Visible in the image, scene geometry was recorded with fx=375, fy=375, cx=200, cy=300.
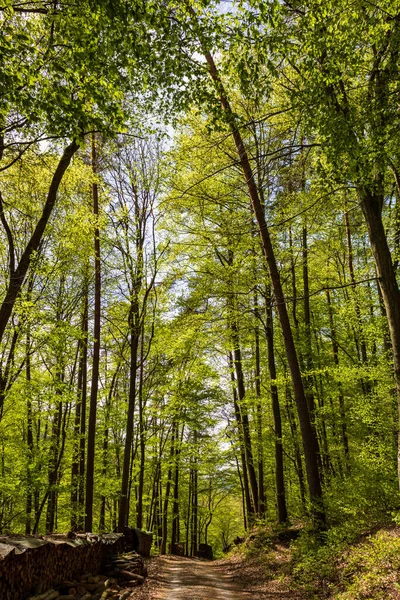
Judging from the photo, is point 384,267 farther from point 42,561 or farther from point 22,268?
point 42,561

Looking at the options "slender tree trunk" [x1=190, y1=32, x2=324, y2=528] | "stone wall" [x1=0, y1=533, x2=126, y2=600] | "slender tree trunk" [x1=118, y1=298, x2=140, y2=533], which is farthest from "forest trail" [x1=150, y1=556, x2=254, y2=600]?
"slender tree trunk" [x1=190, y1=32, x2=324, y2=528]

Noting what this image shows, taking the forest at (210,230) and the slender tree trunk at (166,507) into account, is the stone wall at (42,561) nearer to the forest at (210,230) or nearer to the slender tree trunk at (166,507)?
the forest at (210,230)

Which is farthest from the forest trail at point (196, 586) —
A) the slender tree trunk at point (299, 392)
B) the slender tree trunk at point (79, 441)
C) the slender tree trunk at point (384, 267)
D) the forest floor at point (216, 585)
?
the slender tree trunk at point (79, 441)

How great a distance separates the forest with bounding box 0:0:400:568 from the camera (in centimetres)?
557

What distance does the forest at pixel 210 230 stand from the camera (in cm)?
557

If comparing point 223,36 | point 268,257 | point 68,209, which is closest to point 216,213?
point 268,257

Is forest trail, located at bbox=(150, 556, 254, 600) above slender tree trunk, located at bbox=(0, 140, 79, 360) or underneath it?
underneath

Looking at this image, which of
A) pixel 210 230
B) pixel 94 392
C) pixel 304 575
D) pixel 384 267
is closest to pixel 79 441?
pixel 94 392

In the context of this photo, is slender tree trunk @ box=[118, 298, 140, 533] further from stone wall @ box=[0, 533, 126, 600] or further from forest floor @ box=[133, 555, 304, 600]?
stone wall @ box=[0, 533, 126, 600]

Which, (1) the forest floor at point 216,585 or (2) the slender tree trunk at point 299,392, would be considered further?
(2) the slender tree trunk at point 299,392

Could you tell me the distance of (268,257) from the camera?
11047mm

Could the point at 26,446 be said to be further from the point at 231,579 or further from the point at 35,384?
the point at 231,579

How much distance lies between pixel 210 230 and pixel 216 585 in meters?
Answer: 10.5

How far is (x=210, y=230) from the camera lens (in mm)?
13703
